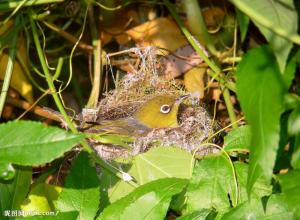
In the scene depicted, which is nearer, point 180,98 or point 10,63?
point 10,63

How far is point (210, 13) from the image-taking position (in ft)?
5.75

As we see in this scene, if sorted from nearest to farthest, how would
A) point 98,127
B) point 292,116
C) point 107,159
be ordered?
point 292,116, point 107,159, point 98,127

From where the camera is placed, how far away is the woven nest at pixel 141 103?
1521 mm

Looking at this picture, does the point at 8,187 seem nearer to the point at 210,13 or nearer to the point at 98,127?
the point at 98,127

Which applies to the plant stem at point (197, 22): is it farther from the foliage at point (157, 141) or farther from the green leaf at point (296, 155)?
the green leaf at point (296, 155)

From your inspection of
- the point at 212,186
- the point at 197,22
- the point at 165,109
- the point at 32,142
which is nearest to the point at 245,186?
the point at 212,186

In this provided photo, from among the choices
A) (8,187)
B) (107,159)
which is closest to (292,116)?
(107,159)

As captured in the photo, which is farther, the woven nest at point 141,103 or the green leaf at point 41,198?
the woven nest at point 141,103

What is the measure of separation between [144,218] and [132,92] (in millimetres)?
860

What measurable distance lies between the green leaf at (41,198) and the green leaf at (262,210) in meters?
0.51

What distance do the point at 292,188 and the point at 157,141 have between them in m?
0.58

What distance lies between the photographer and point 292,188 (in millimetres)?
1035

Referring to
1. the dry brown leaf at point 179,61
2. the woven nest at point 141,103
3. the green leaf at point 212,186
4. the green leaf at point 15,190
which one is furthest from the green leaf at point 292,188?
the dry brown leaf at point 179,61

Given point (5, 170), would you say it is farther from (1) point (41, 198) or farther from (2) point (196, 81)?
(2) point (196, 81)
